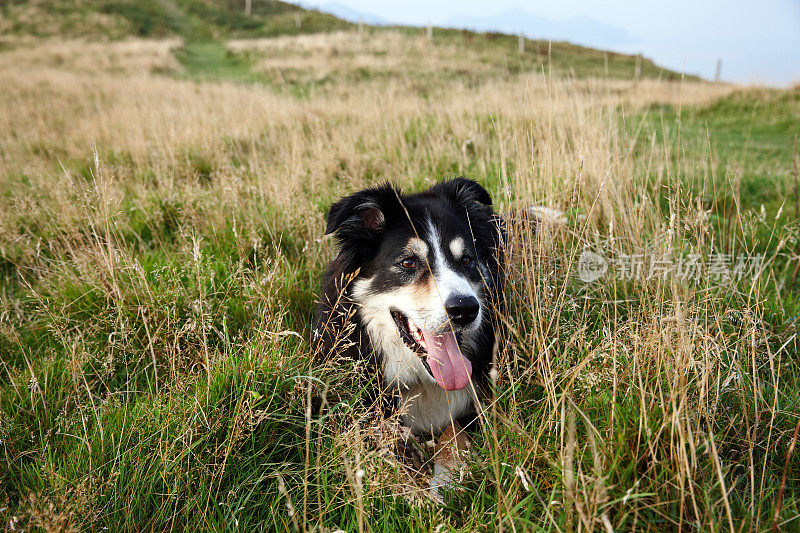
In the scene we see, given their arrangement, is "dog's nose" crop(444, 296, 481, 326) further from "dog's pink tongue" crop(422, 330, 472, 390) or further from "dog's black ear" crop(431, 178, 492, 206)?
"dog's black ear" crop(431, 178, 492, 206)

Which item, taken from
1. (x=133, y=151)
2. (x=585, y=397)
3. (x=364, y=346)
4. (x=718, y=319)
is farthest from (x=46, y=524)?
(x=133, y=151)

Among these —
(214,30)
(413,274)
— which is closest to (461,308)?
(413,274)

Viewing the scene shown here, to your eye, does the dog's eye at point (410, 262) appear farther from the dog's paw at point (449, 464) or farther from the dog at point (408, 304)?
the dog's paw at point (449, 464)

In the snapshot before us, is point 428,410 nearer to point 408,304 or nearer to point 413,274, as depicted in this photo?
point 408,304

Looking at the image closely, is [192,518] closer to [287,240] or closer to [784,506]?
[784,506]

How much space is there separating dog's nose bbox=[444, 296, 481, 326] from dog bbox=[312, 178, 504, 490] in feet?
0.58

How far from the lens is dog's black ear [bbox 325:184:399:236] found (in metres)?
2.43

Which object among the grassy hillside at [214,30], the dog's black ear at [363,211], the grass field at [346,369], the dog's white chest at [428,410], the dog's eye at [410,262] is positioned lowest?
the dog's white chest at [428,410]

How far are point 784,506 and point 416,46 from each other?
31.3 metres

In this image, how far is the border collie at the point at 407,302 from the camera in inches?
96.7

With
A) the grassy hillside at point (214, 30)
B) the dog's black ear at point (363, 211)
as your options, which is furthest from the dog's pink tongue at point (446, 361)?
the grassy hillside at point (214, 30)

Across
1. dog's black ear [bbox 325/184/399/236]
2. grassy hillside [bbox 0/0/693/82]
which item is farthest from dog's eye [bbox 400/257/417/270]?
grassy hillside [bbox 0/0/693/82]

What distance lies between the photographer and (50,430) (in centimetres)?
212

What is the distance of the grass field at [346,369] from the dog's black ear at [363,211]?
69 cm
